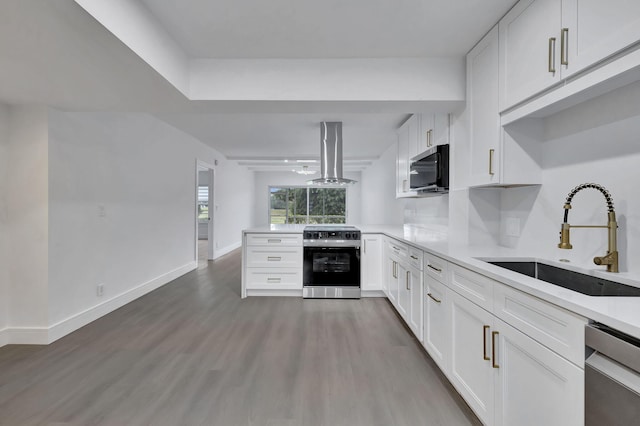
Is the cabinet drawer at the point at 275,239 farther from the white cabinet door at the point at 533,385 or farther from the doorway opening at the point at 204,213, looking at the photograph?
the white cabinet door at the point at 533,385

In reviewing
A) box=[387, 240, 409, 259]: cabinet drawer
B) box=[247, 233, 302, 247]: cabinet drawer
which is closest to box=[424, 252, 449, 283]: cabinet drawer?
box=[387, 240, 409, 259]: cabinet drawer

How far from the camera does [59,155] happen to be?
264 cm

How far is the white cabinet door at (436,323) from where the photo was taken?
75.3 inches

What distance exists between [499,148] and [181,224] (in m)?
4.59

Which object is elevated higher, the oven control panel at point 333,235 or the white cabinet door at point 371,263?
the oven control panel at point 333,235

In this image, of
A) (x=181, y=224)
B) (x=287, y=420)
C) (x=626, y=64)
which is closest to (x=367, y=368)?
(x=287, y=420)

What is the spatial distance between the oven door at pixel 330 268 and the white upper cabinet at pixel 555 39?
95.7 inches

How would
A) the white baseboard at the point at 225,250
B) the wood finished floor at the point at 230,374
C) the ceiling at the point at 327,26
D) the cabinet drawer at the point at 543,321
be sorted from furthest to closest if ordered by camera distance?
the white baseboard at the point at 225,250
the ceiling at the point at 327,26
the wood finished floor at the point at 230,374
the cabinet drawer at the point at 543,321

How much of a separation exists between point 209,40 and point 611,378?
276cm

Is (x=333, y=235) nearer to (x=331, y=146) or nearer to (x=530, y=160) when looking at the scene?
(x=331, y=146)

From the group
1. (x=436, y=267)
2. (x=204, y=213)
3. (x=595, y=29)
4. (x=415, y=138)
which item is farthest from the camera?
(x=204, y=213)

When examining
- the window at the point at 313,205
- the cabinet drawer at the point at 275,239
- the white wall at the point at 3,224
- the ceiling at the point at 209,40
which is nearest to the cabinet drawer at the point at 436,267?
the ceiling at the point at 209,40

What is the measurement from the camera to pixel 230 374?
2.09 metres

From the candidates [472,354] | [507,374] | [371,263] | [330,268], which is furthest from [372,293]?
[507,374]
